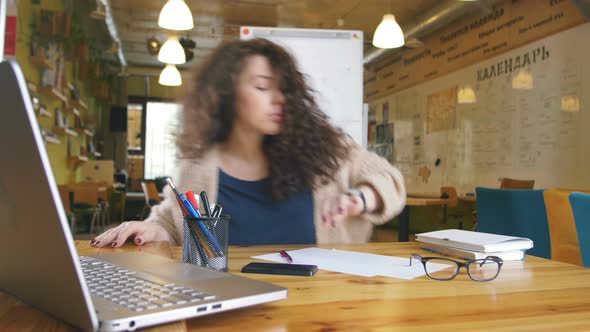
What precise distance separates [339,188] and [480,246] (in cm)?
59

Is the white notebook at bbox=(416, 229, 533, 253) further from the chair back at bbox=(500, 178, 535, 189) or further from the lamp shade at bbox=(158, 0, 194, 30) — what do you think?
the chair back at bbox=(500, 178, 535, 189)

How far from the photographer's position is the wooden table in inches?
23.4

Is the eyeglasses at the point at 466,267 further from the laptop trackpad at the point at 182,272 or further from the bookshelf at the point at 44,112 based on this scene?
the bookshelf at the point at 44,112

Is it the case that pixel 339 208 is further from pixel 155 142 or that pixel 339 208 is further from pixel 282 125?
pixel 155 142

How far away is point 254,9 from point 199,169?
6.23 metres

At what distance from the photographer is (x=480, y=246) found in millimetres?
1129

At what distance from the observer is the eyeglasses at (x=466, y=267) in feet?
3.01

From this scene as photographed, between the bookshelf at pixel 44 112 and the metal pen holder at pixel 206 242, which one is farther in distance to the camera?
the bookshelf at pixel 44 112

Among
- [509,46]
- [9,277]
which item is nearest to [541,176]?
[509,46]

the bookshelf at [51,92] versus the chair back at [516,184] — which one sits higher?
the bookshelf at [51,92]

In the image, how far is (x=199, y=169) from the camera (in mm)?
1583

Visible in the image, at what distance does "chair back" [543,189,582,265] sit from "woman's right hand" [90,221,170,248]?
5.31 feet

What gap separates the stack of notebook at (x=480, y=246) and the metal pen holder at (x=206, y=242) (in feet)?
1.80

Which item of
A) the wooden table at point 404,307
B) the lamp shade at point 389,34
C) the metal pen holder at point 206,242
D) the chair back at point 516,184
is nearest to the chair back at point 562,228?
the wooden table at point 404,307
